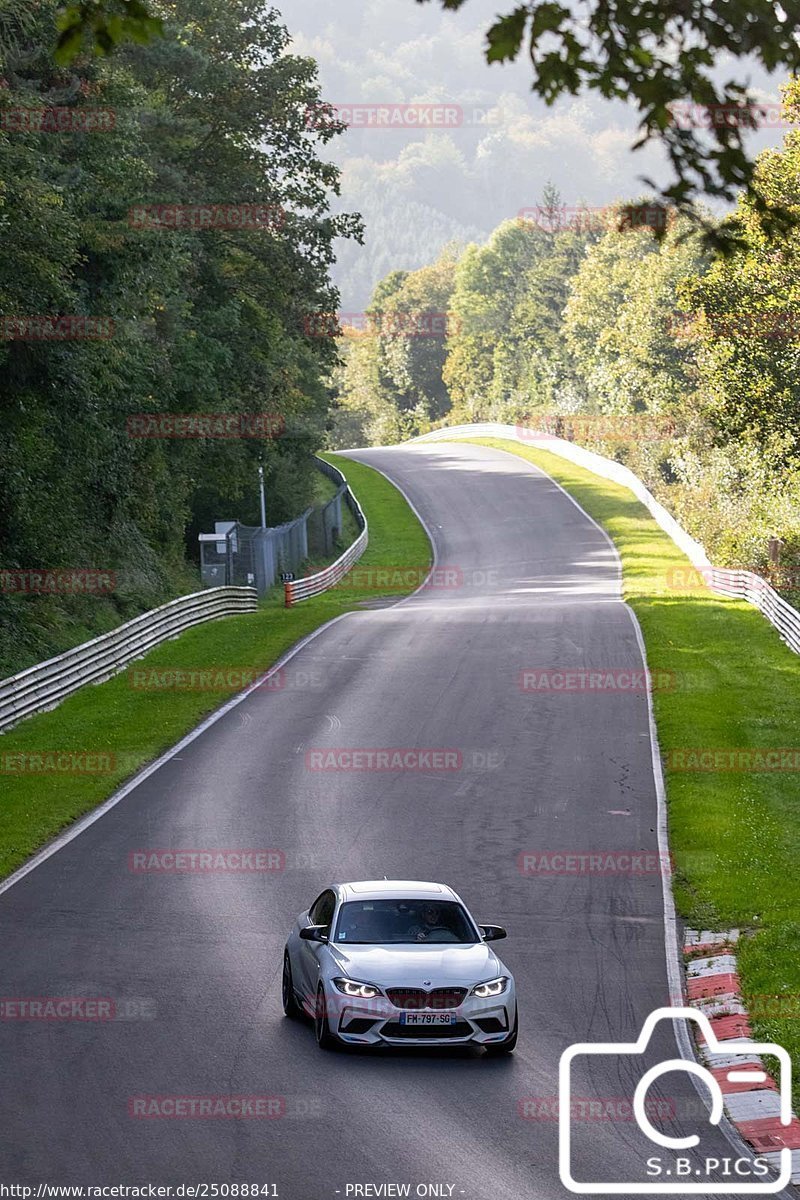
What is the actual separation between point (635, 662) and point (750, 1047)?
22.6 m

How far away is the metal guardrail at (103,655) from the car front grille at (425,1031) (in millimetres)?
18246

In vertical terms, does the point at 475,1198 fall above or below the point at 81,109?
below

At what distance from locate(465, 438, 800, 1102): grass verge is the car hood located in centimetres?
272

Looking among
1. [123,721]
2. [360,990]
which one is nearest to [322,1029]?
[360,990]

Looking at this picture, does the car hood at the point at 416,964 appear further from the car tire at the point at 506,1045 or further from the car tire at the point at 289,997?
the car tire at the point at 289,997

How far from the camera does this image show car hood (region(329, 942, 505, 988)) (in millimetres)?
12570

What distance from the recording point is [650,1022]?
540 inches

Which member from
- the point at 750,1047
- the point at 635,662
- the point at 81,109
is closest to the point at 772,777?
the point at 635,662

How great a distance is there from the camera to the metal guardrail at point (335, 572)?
52.6 metres

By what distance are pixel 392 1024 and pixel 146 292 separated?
1209 inches

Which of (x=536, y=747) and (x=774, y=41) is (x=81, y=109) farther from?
(x=774, y=41)

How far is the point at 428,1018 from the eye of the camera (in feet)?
→ 40.8

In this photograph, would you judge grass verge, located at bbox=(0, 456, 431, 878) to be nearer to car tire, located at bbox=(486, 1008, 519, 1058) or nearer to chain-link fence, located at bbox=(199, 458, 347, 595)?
chain-link fence, located at bbox=(199, 458, 347, 595)

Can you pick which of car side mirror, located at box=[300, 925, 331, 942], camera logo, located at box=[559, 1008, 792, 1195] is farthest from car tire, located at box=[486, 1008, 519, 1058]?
car side mirror, located at box=[300, 925, 331, 942]
